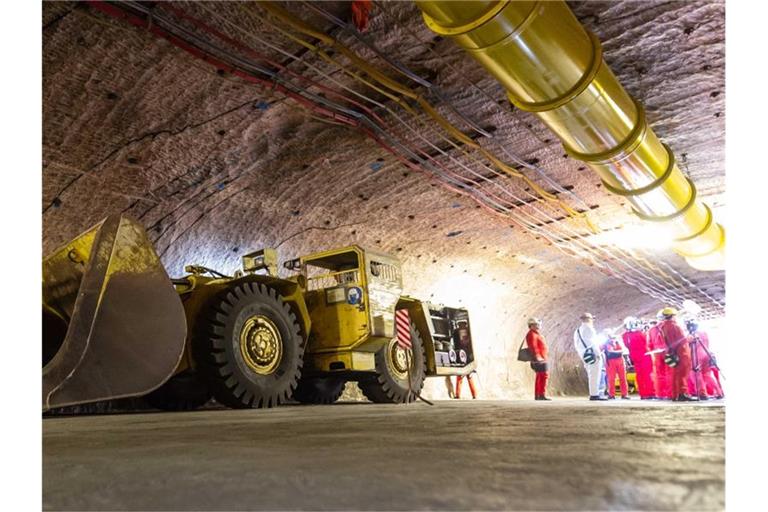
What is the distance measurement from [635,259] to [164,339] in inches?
393

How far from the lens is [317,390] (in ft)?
24.4

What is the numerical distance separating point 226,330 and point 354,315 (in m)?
1.76

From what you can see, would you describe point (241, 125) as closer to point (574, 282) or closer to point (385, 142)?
point (385, 142)

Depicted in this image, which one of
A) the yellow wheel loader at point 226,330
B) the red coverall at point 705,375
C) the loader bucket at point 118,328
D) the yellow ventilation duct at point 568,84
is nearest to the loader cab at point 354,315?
the yellow wheel loader at point 226,330

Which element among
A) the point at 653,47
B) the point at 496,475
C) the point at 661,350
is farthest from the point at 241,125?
the point at 661,350

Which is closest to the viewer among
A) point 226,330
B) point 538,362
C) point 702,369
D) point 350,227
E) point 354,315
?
point 226,330

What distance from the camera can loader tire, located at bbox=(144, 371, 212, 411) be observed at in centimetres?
625

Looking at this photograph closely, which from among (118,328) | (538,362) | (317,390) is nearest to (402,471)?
(118,328)

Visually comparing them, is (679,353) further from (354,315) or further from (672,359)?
(354,315)

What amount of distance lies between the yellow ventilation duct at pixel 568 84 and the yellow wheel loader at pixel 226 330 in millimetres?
2179

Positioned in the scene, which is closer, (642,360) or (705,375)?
(705,375)

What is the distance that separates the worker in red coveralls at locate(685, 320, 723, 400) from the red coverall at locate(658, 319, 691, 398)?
3.31 ft

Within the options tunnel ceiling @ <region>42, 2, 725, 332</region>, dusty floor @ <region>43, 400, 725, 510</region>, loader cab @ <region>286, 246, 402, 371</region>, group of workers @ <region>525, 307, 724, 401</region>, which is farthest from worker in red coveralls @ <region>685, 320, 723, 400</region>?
dusty floor @ <region>43, 400, 725, 510</region>

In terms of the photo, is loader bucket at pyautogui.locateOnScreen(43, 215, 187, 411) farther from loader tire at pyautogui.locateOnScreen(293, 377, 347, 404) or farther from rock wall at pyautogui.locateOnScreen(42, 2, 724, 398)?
loader tire at pyautogui.locateOnScreen(293, 377, 347, 404)
